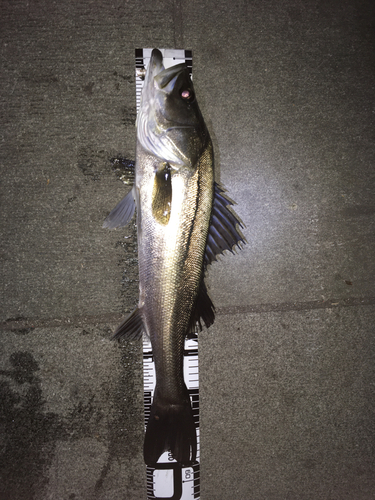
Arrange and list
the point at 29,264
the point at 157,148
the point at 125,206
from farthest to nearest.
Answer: the point at 29,264 < the point at 125,206 < the point at 157,148

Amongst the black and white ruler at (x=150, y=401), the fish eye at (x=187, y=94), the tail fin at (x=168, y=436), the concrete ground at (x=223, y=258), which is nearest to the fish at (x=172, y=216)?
the fish eye at (x=187, y=94)

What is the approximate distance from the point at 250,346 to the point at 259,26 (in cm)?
237

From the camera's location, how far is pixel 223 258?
6.98 ft

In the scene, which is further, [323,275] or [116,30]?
[323,275]

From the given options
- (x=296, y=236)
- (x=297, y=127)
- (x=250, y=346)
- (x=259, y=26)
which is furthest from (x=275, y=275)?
(x=259, y=26)

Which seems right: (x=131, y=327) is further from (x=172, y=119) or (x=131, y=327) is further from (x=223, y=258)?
(x=172, y=119)

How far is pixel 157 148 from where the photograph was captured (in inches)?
63.1

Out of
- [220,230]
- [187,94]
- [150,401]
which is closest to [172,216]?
[220,230]

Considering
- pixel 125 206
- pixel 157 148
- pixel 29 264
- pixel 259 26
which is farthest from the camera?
pixel 259 26

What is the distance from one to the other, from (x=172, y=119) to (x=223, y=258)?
1009 mm

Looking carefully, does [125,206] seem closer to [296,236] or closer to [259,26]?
[296,236]

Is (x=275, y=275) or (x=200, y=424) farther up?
(x=275, y=275)

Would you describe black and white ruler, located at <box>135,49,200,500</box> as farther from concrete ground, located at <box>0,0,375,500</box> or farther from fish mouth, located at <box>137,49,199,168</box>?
fish mouth, located at <box>137,49,199,168</box>

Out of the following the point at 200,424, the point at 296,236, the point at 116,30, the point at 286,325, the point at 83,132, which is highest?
the point at 116,30
